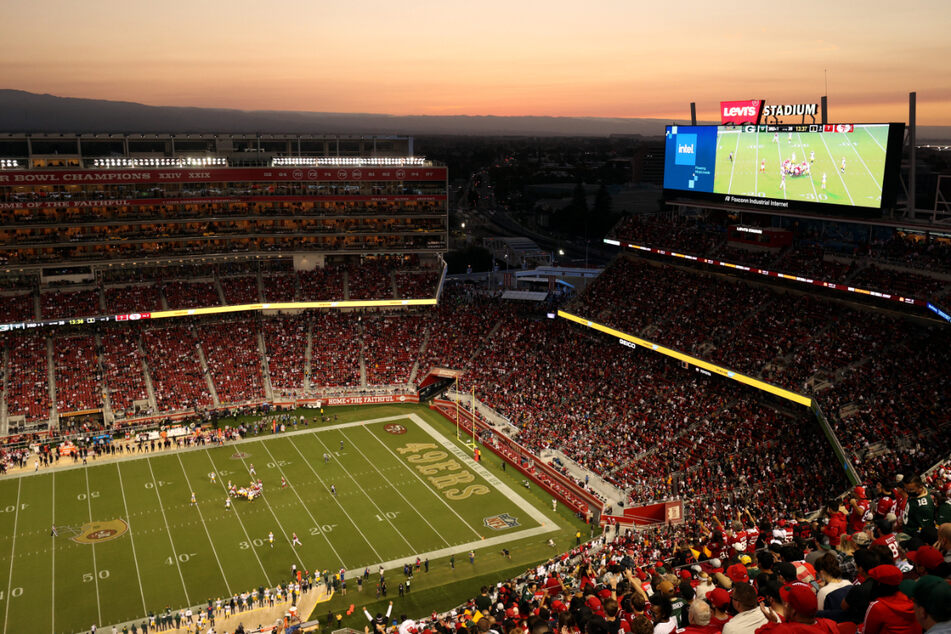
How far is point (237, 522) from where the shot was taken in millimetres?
31359

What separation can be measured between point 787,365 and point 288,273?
34895mm

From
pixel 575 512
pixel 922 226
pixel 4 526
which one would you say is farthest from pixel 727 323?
pixel 4 526

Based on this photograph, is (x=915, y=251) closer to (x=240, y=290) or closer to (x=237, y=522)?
(x=237, y=522)

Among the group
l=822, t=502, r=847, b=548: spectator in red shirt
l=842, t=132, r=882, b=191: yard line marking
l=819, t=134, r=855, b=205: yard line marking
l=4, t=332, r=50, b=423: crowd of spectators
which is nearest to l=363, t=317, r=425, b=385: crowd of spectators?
l=4, t=332, r=50, b=423: crowd of spectators

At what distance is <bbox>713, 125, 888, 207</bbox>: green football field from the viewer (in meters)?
32.1

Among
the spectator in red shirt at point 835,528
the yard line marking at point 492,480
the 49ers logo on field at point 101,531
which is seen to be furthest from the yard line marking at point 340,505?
the spectator in red shirt at point 835,528

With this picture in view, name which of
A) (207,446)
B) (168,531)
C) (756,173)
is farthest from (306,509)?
(756,173)

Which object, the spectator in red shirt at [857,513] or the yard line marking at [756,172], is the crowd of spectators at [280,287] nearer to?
the yard line marking at [756,172]

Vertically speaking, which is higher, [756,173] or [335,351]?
→ [756,173]

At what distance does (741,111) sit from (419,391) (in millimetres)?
24924

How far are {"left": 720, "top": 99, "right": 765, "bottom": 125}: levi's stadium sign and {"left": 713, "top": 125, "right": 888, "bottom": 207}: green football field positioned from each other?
666 millimetres

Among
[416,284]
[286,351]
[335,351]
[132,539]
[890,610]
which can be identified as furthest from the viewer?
[416,284]

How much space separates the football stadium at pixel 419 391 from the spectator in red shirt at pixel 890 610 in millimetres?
890

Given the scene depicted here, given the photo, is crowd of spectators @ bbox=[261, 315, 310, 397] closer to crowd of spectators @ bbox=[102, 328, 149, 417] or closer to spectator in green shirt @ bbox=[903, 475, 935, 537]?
crowd of spectators @ bbox=[102, 328, 149, 417]
